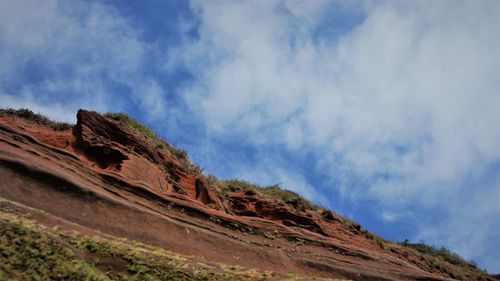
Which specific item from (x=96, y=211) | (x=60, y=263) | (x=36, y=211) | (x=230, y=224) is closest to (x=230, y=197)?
(x=230, y=224)

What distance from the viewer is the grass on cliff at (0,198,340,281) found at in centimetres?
1102

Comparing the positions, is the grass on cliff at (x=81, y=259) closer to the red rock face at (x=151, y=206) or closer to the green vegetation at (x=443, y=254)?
the red rock face at (x=151, y=206)

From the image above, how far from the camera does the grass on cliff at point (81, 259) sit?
434 inches

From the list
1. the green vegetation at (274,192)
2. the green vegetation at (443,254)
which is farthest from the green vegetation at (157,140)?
the green vegetation at (443,254)

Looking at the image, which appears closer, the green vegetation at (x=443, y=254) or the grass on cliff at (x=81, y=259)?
the grass on cliff at (x=81, y=259)

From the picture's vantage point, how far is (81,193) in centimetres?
1516

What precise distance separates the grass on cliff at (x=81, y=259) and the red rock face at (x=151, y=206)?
2.82ft

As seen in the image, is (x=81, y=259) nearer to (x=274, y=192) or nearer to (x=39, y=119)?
(x=39, y=119)

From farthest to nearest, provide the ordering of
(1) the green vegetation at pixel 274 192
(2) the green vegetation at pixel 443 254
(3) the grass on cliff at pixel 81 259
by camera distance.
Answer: (2) the green vegetation at pixel 443 254 → (1) the green vegetation at pixel 274 192 → (3) the grass on cliff at pixel 81 259

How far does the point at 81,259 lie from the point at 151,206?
4802 millimetres

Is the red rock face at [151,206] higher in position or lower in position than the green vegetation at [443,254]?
lower

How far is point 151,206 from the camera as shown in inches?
655

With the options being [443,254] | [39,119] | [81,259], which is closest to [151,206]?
→ [81,259]

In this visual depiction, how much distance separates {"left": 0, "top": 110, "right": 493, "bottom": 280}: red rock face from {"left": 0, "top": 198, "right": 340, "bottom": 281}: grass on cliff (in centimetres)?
86
